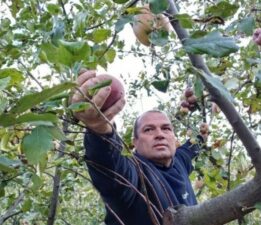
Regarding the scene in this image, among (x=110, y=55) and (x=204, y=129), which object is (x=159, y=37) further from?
(x=204, y=129)

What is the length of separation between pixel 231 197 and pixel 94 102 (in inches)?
10.8

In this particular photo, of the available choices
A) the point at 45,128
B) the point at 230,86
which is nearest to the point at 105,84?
the point at 45,128

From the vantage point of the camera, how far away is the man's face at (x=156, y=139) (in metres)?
1.77

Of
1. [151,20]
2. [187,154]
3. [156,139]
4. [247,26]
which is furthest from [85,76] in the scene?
[187,154]

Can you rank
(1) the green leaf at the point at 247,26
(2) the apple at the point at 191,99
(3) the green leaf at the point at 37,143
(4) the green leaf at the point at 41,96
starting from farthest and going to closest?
(2) the apple at the point at 191,99 → (1) the green leaf at the point at 247,26 → (3) the green leaf at the point at 37,143 → (4) the green leaf at the point at 41,96

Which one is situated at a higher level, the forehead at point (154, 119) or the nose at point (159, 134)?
the forehead at point (154, 119)

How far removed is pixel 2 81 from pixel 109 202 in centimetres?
84

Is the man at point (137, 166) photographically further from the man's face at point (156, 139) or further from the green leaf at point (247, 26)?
the green leaf at point (247, 26)

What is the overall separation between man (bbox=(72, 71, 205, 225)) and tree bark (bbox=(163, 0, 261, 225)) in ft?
0.27

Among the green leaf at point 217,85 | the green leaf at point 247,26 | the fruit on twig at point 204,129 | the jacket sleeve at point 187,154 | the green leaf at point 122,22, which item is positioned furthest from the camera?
the jacket sleeve at point 187,154

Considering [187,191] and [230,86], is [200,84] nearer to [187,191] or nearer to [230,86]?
[230,86]

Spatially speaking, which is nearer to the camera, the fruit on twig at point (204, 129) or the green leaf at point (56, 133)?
the green leaf at point (56, 133)

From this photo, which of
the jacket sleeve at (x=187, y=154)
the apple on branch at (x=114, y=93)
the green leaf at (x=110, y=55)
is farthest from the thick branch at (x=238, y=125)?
the jacket sleeve at (x=187, y=154)

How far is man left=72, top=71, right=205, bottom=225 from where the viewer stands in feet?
2.78
